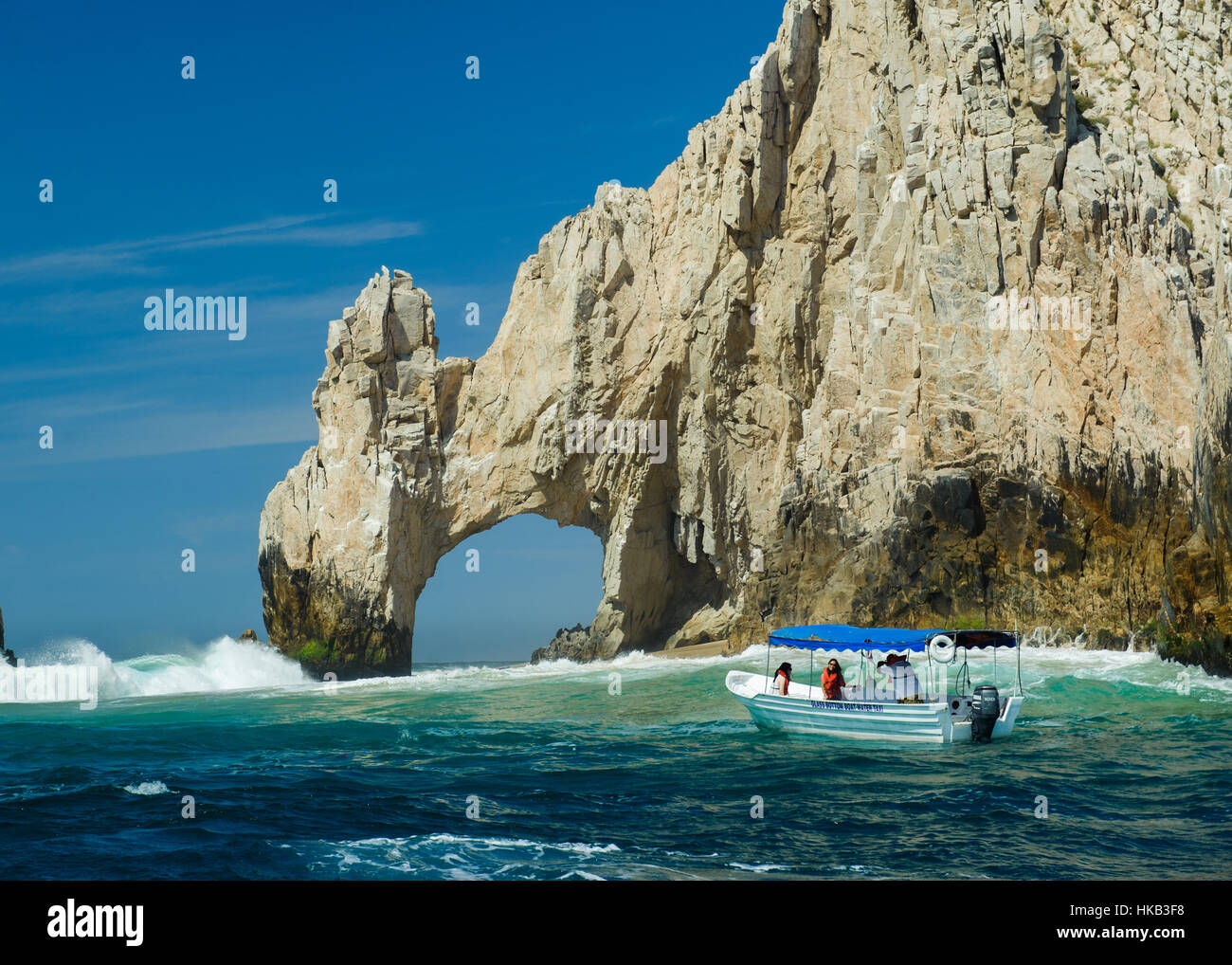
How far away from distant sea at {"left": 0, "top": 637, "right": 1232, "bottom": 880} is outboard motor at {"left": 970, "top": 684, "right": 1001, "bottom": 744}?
0.38 metres

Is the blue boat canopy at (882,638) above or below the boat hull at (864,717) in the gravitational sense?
above

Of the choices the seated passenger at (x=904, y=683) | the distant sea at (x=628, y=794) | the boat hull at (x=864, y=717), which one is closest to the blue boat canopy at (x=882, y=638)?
the seated passenger at (x=904, y=683)

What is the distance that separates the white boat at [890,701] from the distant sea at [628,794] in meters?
0.38

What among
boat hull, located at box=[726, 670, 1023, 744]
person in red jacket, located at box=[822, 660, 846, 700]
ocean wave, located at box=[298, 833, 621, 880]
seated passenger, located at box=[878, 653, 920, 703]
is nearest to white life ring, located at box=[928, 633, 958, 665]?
seated passenger, located at box=[878, 653, 920, 703]

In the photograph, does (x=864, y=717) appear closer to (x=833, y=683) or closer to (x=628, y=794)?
(x=833, y=683)

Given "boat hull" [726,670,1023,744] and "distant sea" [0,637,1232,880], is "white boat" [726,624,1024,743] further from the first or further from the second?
"distant sea" [0,637,1232,880]

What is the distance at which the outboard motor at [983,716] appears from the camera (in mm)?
20500

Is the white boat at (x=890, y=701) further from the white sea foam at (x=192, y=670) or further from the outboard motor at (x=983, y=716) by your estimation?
the white sea foam at (x=192, y=670)

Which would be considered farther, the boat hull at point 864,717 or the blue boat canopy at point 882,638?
the blue boat canopy at point 882,638

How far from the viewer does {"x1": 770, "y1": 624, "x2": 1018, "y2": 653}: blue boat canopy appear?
22016mm

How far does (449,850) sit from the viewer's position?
13.5m
